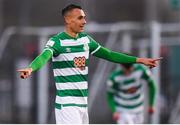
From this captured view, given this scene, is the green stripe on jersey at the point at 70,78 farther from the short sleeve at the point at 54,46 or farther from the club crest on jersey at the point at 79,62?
the short sleeve at the point at 54,46

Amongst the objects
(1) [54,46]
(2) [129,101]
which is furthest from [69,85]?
(2) [129,101]

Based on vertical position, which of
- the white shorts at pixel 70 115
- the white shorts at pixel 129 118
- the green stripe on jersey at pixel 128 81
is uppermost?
the green stripe on jersey at pixel 128 81

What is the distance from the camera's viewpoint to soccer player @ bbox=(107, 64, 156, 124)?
14070mm

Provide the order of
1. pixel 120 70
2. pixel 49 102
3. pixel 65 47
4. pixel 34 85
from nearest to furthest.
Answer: pixel 65 47, pixel 120 70, pixel 49 102, pixel 34 85

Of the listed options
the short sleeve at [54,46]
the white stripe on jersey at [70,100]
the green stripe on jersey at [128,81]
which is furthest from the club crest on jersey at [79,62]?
the green stripe on jersey at [128,81]

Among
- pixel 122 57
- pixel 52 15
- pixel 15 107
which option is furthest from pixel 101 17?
pixel 122 57

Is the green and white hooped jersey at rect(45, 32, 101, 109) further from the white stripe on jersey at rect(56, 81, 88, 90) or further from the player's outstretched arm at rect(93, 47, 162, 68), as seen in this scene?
the player's outstretched arm at rect(93, 47, 162, 68)

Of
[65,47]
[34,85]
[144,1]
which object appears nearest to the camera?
[65,47]

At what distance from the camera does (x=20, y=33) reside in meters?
22.4

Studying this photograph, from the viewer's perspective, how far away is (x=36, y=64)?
9.12m

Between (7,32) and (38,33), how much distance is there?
0.90 m

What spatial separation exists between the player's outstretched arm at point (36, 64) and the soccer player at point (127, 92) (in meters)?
4.70

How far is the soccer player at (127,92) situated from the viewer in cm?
1407

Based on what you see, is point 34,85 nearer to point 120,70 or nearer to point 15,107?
point 15,107
